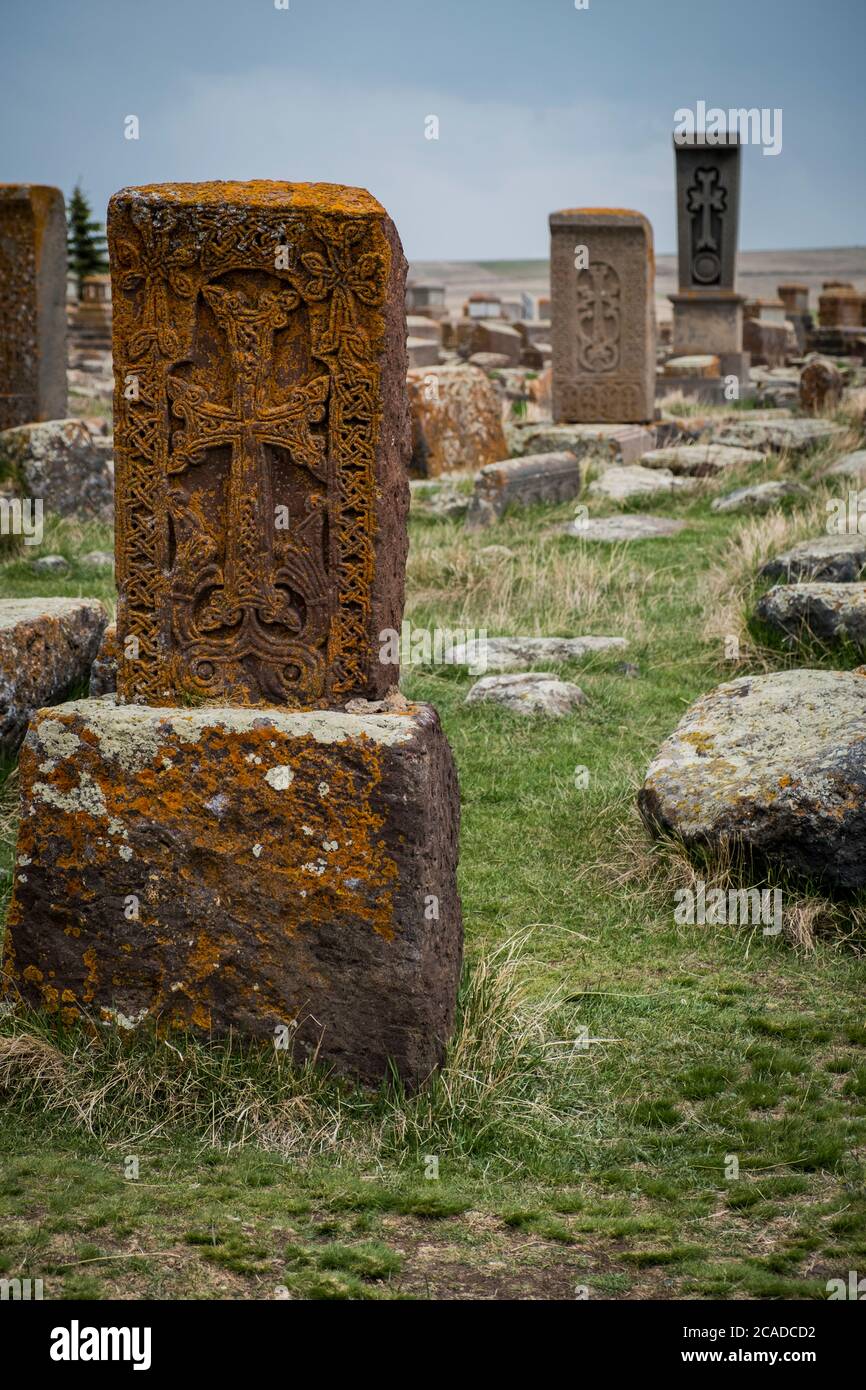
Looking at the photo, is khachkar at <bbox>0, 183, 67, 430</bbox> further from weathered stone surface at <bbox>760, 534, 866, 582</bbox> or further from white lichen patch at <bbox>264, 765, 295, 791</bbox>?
white lichen patch at <bbox>264, 765, 295, 791</bbox>

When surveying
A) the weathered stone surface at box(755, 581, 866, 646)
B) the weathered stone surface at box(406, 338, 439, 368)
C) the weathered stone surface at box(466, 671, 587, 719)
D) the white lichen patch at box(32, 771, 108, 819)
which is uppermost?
the weathered stone surface at box(406, 338, 439, 368)

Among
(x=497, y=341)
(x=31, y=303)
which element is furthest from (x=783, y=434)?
(x=497, y=341)

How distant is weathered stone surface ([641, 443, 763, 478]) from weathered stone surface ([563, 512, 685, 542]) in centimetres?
188

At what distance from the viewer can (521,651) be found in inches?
324

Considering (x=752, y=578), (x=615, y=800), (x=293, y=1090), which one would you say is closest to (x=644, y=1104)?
(x=293, y=1090)

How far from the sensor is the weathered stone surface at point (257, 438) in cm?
401

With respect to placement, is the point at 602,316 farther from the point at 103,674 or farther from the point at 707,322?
the point at 103,674

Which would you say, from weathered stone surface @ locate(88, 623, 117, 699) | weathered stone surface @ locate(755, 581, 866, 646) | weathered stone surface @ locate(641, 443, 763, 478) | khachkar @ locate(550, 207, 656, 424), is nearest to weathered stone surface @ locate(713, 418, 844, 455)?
weathered stone surface @ locate(641, 443, 763, 478)

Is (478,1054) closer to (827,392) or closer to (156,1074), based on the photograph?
(156,1074)

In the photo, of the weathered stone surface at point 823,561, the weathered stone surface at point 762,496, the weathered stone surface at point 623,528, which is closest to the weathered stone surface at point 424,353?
the weathered stone surface at point 762,496

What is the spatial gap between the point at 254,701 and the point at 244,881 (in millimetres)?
586

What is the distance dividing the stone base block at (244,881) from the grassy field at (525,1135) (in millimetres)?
129

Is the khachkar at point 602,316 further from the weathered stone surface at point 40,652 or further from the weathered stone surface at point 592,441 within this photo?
the weathered stone surface at point 40,652

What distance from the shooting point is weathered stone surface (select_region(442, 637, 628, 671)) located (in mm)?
8008
